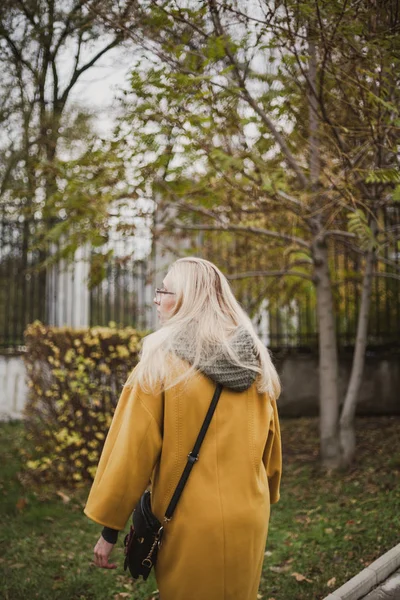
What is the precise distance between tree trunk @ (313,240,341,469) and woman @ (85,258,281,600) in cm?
412

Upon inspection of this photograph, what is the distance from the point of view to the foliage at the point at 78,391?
588 cm

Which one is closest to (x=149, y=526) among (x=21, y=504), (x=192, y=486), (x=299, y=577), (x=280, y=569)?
(x=192, y=486)

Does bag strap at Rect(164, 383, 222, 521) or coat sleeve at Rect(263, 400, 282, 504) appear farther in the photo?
coat sleeve at Rect(263, 400, 282, 504)

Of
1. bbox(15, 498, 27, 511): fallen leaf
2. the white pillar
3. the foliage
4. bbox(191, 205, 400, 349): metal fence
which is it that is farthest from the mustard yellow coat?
the white pillar

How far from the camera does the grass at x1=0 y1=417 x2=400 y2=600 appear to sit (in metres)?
3.76

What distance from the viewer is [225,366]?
224cm

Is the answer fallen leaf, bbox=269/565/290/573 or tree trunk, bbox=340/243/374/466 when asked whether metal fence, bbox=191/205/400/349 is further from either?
fallen leaf, bbox=269/565/290/573

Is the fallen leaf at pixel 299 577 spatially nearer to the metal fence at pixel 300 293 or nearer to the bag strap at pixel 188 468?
the bag strap at pixel 188 468

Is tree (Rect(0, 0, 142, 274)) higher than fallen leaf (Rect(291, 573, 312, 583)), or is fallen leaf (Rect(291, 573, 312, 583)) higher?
tree (Rect(0, 0, 142, 274))

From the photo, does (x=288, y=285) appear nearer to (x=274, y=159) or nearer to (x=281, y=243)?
(x=281, y=243)

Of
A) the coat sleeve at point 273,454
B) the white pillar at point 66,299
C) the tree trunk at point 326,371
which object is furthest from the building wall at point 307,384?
the coat sleeve at point 273,454

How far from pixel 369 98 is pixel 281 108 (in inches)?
36.2

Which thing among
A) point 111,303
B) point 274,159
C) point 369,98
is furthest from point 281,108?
point 111,303

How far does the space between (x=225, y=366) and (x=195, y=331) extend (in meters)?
0.19
